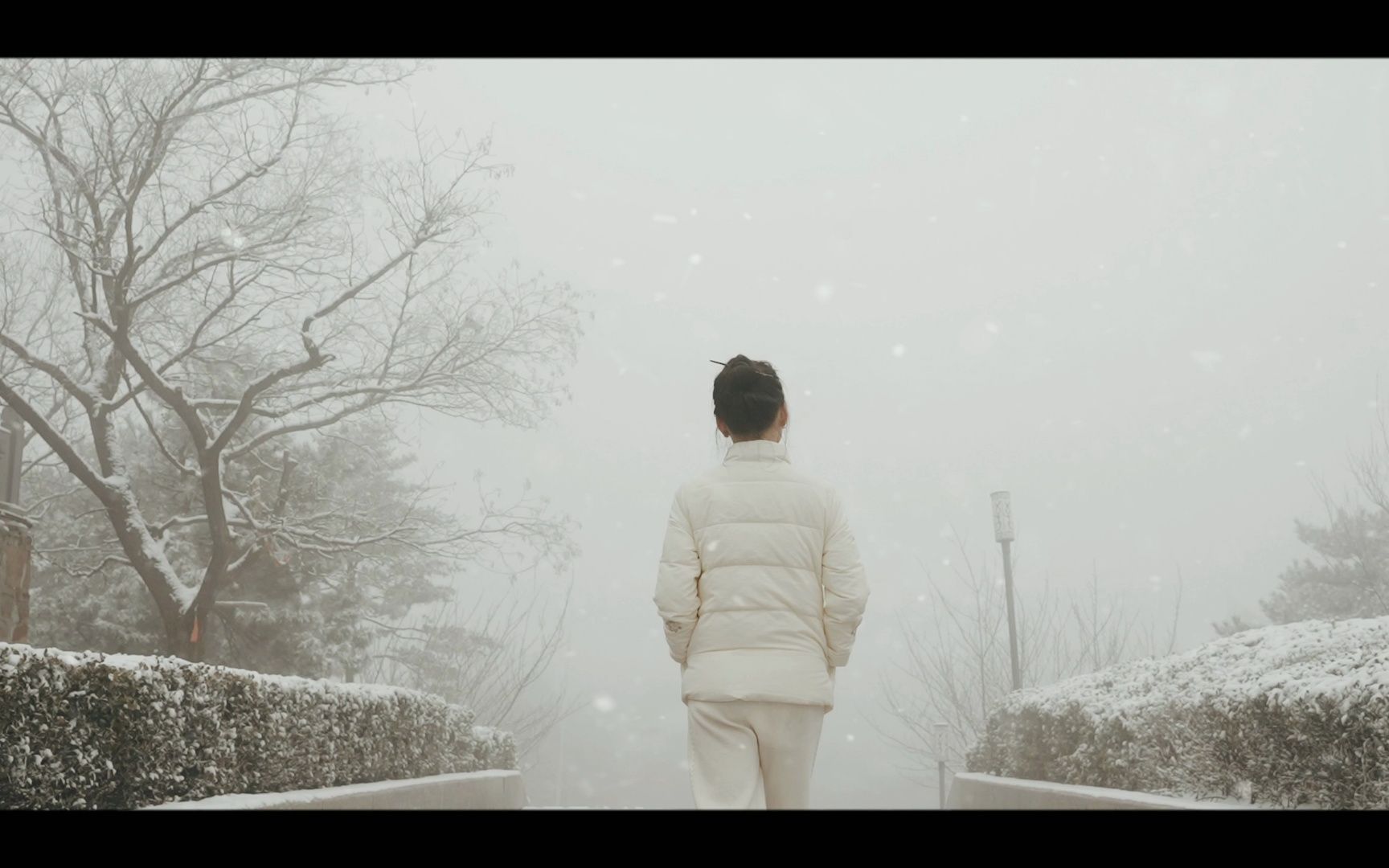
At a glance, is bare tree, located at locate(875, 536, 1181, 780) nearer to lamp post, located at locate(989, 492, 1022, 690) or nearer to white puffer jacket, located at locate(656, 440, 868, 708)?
lamp post, located at locate(989, 492, 1022, 690)

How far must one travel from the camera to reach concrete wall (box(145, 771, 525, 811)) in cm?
508

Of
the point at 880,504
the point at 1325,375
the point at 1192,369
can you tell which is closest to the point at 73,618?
the point at 880,504

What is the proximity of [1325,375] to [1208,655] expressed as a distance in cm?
8429

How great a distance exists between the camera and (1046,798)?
287 inches

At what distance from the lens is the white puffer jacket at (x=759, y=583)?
3.32 meters

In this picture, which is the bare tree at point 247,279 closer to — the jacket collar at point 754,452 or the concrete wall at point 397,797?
the concrete wall at point 397,797

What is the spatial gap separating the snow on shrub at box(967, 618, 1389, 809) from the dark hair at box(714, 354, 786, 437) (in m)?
2.61

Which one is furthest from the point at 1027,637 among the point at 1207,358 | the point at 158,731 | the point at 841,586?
the point at 1207,358

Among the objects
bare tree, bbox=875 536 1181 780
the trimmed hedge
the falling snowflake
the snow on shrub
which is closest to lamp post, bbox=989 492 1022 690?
the snow on shrub

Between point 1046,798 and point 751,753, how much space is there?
4652 millimetres

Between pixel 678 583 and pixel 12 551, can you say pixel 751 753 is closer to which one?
pixel 678 583
